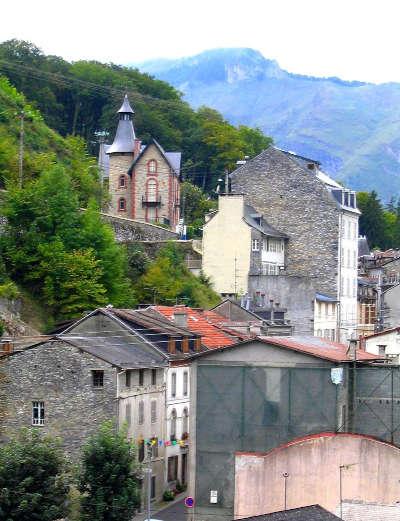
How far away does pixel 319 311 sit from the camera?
96.7 metres

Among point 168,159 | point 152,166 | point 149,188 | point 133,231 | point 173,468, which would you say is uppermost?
point 168,159

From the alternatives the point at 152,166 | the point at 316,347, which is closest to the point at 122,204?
the point at 152,166

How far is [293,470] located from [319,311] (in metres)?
45.7

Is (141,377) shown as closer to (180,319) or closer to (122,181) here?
(180,319)

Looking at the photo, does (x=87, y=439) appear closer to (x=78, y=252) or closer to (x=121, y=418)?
(x=121, y=418)

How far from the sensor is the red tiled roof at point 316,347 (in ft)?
178

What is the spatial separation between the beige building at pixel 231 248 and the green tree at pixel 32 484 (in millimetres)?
44692

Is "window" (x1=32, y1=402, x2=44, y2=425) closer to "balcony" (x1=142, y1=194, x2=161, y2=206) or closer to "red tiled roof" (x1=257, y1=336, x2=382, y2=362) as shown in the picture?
"red tiled roof" (x1=257, y1=336, x2=382, y2=362)

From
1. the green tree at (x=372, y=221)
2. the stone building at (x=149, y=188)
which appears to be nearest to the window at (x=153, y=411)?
the stone building at (x=149, y=188)

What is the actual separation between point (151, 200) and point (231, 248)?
2209 cm

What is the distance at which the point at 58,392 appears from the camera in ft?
201

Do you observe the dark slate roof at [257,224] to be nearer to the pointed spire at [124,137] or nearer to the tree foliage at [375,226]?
the pointed spire at [124,137]

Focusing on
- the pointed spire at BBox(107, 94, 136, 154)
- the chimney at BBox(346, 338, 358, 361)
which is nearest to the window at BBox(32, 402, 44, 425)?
the chimney at BBox(346, 338, 358, 361)

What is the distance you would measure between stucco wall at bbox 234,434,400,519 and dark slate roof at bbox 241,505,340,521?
4.22 metres
